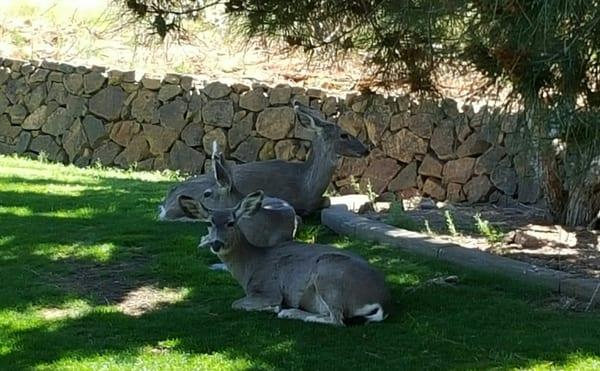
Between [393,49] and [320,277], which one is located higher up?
[393,49]

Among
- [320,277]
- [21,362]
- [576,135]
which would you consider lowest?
[21,362]

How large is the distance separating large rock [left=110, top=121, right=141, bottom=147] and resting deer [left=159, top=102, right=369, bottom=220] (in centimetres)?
625

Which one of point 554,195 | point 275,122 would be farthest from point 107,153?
point 554,195

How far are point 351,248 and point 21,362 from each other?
371 centimetres

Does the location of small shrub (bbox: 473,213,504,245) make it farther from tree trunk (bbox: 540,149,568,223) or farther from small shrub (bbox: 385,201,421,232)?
tree trunk (bbox: 540,149,568,223)

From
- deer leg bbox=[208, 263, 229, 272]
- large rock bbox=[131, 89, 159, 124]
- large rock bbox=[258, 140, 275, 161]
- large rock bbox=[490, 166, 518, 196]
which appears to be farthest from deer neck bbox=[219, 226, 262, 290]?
large rock bbox=[131, 89, 159, 124]

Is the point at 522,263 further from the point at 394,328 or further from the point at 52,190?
the point at 52,190

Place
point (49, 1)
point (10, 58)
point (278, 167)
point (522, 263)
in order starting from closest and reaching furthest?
point (522, 263), point (278, 167), point (10, 58), point (49, 1)

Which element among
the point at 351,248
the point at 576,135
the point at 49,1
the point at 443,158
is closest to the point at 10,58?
the point at 49,1

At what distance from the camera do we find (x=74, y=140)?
17.4 m

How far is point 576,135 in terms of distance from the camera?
4797 mm

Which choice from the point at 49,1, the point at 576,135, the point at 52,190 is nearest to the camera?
the point at 576,135

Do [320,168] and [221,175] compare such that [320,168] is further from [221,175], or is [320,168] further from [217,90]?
[217,90]

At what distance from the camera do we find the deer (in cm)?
675
